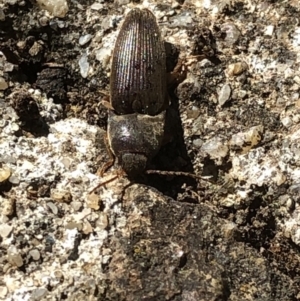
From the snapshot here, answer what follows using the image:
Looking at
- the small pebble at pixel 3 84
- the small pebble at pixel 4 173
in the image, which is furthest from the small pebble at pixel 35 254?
the small pebble at pixel 3 84

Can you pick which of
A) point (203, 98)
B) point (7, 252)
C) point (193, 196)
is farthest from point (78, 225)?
point (203, 98)

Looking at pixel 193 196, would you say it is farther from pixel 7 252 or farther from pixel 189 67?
pixel 7 252

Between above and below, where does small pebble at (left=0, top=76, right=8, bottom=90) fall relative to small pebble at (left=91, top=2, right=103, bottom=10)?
below

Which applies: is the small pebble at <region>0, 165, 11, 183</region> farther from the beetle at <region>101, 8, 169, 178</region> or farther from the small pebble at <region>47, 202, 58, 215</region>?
the beetle at <region>101, 8, 169, 178</region>

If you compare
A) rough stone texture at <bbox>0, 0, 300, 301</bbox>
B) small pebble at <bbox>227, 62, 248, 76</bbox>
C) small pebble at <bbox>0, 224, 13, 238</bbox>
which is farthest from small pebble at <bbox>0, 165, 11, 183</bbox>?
small pebble at <bbox>227, 62, 248, 76</bbox>

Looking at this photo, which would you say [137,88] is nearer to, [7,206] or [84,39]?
[84,39]

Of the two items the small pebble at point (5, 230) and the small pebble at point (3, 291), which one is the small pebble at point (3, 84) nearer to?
the small pebble at point (5, 230)

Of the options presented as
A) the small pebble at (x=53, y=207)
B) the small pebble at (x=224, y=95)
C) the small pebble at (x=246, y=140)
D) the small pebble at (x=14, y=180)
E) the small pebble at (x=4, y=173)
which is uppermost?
the small pebble at (x=224, y=95)
